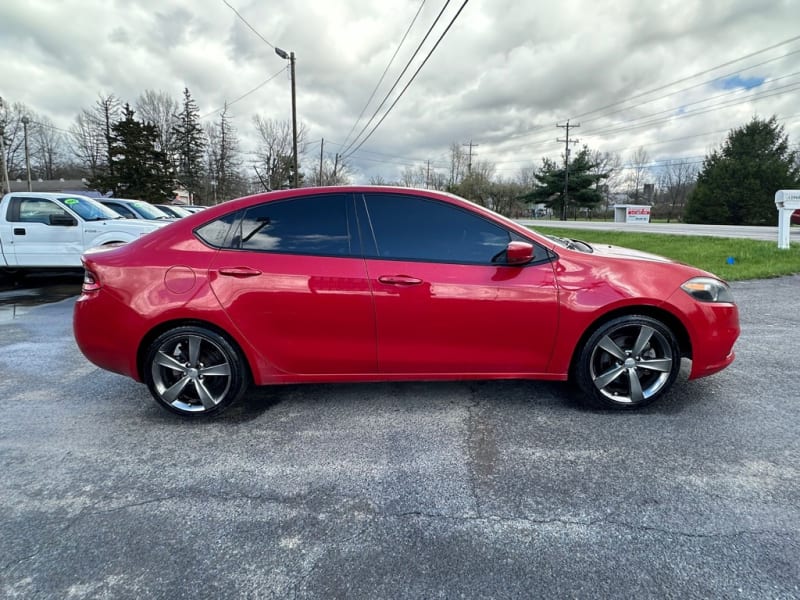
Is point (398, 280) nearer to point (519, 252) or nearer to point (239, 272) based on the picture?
point (519, 252)

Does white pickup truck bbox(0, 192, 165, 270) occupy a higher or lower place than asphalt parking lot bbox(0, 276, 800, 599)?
higher

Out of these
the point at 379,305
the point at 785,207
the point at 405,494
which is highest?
the point at 785,207

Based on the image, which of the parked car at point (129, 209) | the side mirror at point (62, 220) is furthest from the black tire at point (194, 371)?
the parked car at point (129, 209)

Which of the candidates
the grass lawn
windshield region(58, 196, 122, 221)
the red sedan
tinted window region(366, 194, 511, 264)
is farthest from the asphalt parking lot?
windshield region(58, 196, 122, 221)

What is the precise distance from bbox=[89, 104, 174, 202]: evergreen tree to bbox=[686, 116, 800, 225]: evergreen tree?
5111cm

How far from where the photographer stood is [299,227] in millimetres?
3090

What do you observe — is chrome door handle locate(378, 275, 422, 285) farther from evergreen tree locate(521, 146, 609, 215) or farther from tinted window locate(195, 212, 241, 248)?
evergreen tree locate(521, 146, 609, 215)

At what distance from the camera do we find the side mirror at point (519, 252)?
2889 mm

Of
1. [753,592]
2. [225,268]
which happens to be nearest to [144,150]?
[225,268]

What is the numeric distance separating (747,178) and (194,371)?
45108 mm

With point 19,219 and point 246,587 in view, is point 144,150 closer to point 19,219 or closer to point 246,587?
point 19,219

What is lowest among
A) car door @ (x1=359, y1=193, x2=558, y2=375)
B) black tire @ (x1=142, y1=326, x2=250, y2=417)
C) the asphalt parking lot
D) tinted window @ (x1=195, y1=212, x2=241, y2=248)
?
the asphalt parking lot

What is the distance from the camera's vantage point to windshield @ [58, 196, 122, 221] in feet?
28.7

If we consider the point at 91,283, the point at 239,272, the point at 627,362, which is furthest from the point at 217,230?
the point at 627,362
